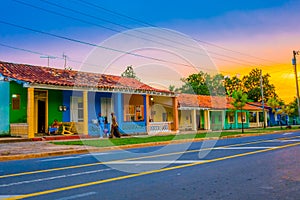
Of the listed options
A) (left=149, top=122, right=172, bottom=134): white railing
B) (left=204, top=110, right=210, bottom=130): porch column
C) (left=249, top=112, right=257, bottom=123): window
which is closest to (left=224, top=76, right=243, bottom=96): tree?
(left=249, top=112, right=257, bottom=123): window

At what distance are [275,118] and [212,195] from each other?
52122 mm

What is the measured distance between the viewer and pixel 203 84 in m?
66.9

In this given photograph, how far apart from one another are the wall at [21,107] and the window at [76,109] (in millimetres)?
3527

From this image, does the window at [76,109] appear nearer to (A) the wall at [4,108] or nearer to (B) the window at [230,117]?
(A) the wall at [4,108]

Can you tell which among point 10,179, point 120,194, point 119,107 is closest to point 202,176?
point 120,194

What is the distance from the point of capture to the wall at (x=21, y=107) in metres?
19.8

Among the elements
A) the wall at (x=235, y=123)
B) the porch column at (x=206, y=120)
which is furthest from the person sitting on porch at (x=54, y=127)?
the wall at (x=235, y=123)

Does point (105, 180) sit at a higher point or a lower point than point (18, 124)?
lower

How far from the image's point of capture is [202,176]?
23.5ft

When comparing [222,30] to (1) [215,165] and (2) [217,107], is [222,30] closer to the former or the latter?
(1) [215,165]

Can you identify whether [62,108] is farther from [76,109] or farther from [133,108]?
[133,108]

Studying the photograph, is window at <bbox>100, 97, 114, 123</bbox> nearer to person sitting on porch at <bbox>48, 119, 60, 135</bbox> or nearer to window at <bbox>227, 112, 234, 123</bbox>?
person sitting on porch at <bbox>48, 119, 60, 135</bbox>

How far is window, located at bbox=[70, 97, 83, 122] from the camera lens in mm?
23183

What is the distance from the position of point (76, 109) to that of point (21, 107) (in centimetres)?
411
